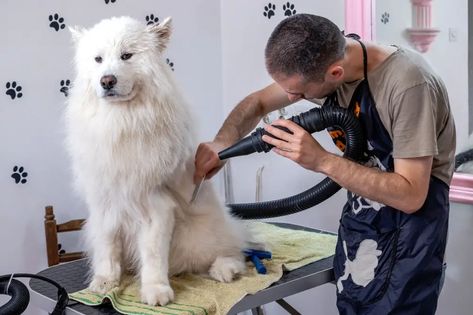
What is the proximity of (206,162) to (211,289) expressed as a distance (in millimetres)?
360

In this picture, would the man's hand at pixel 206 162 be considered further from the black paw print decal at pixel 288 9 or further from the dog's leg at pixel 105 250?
the black paw print decal at pixel 288 9

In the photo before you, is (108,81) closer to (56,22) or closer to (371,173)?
(371,173)

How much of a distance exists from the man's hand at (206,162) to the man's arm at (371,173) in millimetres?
282

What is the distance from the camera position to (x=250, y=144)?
5.13ft

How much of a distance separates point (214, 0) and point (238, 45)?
24 centimetres

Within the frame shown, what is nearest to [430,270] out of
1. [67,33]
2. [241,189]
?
[241,189]

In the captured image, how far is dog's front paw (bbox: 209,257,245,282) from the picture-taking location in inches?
64.9

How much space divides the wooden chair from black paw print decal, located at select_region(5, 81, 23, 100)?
446mm

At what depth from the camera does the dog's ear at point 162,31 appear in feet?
5.40

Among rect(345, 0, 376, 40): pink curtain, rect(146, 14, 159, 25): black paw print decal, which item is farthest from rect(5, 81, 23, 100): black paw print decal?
rect(345, 0, 376, 40): pink curtain

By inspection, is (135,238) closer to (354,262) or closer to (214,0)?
(354,262)

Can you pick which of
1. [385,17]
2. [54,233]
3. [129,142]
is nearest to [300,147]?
[129,142]

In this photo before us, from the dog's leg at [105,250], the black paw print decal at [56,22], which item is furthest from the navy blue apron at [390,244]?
the black paw print decal at [56,22]

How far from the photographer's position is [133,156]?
1.56 metres
